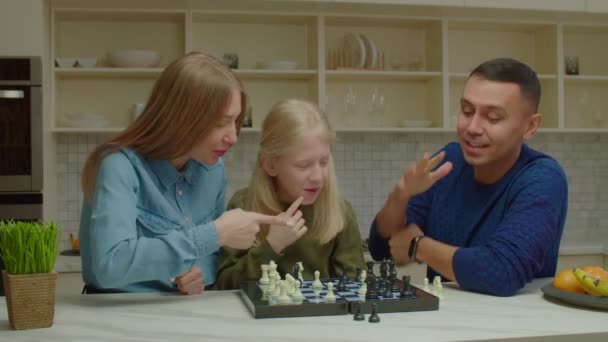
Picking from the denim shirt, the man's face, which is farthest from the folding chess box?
the man's face

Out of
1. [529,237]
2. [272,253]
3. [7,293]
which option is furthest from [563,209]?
[7,293]

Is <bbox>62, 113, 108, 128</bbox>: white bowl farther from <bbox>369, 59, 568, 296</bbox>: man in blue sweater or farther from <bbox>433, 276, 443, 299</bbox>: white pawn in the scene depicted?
<bbox>433, 276, 443, 299</bbox>: white pawn

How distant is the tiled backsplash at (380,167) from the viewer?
3.96 m

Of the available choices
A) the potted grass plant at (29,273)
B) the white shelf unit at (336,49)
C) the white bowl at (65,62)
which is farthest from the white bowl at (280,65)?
the potted grass plant at (29,273)

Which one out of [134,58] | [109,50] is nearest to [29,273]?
[134,58]

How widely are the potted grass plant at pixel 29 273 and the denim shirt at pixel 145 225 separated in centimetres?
14

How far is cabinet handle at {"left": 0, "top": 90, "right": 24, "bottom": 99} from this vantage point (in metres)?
3.33

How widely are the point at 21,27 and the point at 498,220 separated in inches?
104

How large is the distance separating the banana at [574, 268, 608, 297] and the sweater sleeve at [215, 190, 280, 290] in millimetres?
721

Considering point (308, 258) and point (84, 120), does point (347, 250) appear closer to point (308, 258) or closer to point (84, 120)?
point (308, 258)

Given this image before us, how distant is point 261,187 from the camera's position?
6.25 ft

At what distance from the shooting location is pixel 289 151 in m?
1.83

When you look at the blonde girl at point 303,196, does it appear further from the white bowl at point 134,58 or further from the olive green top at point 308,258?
the white bowl at point 134,58

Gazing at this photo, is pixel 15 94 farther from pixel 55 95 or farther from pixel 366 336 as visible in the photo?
pixel 366 336
